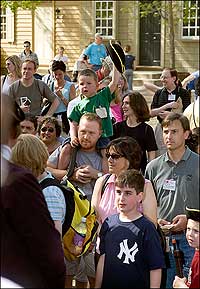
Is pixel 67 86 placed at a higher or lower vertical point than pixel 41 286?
higher

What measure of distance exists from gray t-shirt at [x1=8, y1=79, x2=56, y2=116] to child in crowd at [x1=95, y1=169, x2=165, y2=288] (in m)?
4.05

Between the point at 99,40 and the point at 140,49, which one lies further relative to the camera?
the point at 140,49

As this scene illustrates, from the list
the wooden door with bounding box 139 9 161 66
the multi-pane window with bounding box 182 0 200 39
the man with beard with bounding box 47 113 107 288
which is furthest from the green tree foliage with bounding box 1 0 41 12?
the man with beard with bounding box 47 113 107 288

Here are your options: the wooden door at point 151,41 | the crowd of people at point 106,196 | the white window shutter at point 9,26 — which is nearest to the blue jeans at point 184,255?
the crowd of people at point 106,196

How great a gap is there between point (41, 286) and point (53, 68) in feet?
Result: 21.6

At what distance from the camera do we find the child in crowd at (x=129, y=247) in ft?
13.4

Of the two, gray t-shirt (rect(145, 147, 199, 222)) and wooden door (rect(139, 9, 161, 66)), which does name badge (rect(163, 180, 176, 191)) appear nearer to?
gray t-shirt (rect(145, 147, 199, 222))

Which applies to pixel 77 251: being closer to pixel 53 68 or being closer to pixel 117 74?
pixel 117 74

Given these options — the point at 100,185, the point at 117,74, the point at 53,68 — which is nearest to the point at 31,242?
the point at 100,185

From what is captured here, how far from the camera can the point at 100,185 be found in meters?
4.91

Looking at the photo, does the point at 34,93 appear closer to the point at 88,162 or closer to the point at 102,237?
the point at 88,162

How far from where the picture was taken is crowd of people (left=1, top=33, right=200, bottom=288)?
2.83 m

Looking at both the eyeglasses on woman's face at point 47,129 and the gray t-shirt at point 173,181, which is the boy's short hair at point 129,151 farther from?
the eyeglasses on woman's face at point 47,129

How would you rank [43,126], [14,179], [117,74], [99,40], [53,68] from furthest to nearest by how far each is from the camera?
[99,40] < [53,68] < [117,74] < [43,126] < [14,179]
